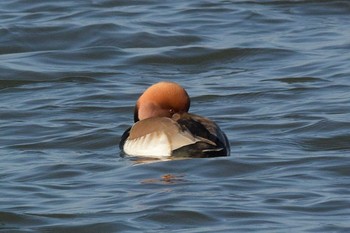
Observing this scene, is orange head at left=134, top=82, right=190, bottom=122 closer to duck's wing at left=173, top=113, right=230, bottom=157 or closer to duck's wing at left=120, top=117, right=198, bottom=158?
duck's wing at left=120, top=117, right=198, bottom=158

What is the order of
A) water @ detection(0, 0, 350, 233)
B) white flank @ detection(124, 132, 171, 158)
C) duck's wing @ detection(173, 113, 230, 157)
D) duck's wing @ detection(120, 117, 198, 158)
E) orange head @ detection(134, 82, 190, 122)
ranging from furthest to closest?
orange head @ detection(134, 82, 190, 122) → white flank @ detection(124, 132, 171, 158) → duck's wing @ detection(120, 117, 198, 158) → duck's wing @ detection(173, 113, 230, 157) → water @ detection(0, 0, 350, 233)

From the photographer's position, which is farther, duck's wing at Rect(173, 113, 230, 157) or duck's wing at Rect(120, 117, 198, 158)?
duck's wing at Rect(120, 117, 198, 158)

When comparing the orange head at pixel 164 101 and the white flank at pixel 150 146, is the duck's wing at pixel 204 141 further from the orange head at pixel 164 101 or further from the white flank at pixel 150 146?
the orange head at pixel 164 101

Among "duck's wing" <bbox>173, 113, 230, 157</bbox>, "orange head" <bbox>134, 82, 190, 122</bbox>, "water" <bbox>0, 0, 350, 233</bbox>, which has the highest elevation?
"orange head" <bbox>134, 82, 190, 122</bbox>

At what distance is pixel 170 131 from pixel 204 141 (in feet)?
1.15

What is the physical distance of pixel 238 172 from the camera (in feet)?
35.1

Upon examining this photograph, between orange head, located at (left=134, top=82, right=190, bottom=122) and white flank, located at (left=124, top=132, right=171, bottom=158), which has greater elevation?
orange head, located at (left=134, top=82, right=190, bottom=122)

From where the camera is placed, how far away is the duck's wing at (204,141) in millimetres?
10945

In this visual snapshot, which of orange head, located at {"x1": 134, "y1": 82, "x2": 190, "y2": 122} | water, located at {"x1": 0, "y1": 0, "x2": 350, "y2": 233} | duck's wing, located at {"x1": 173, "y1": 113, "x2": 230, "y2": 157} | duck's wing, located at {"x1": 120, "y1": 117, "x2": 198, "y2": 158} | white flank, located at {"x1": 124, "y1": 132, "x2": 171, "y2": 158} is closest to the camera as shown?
water, located at {"x1": 0, "y1": 0, "x2": 350, "y2": 233}

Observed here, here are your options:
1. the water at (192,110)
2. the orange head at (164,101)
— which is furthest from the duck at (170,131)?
the water at (192,110)

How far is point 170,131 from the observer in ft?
36.7

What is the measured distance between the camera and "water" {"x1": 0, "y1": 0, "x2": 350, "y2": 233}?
9281mm

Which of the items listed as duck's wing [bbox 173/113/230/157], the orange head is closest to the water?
duck's wing [bbox 173/113/230/157]

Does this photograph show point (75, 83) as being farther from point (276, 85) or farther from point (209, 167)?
point (209, 167)
